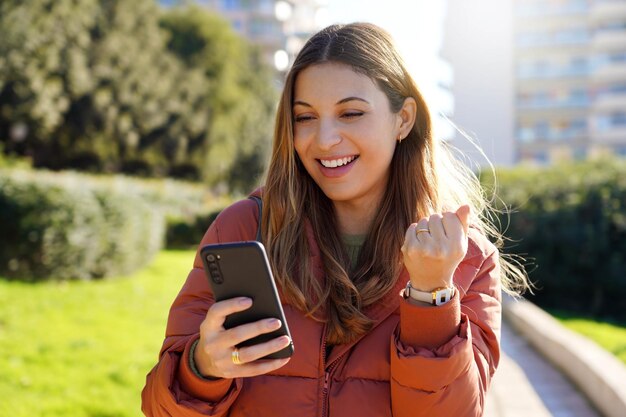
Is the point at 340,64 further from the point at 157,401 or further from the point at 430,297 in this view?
the point at 157,401

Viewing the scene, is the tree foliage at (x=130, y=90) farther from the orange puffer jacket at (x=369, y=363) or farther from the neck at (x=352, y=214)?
the orange puffer jacket at (x=369, y=363)

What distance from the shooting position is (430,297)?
1869 mm

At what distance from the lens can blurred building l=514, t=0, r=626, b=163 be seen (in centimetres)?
6156

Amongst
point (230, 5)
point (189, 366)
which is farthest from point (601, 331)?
point (230, 5)

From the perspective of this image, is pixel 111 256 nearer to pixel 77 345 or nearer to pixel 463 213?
pixel 77 345

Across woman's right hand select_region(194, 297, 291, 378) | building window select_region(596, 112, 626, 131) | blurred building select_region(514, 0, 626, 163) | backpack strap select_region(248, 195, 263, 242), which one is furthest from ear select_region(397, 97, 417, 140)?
building window select_region(596, 112, 626, 131)

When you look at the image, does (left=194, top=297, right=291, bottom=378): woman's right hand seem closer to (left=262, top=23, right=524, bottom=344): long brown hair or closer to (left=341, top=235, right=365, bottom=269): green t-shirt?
(left=262, top=23, right=524, bottom=344): long brown hair

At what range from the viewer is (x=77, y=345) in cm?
625

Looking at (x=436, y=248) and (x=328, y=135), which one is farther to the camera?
(x=328, y=135)

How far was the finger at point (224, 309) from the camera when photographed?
1.77 meters

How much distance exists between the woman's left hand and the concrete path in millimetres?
3404

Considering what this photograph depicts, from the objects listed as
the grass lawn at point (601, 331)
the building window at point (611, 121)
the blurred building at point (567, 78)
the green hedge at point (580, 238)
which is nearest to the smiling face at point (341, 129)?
the grass lawn at point (601, 331)

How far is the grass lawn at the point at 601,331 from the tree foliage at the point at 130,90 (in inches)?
885

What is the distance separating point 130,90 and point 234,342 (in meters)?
34.8
